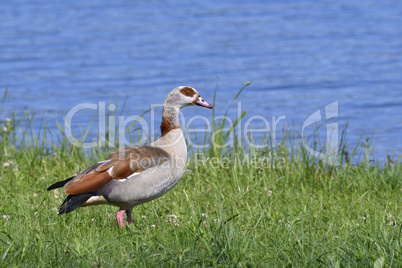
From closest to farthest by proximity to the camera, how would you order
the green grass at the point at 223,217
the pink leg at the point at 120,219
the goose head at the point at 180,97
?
the green grass at the point at 223,217
the pink leg at the point at 120,219
the goose head at the point at 180,97

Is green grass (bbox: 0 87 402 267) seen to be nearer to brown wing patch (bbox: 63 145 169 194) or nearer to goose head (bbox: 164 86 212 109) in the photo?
brown wing patch (bbox: 63 145 169 194)

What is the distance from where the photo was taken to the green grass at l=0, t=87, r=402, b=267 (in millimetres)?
4875

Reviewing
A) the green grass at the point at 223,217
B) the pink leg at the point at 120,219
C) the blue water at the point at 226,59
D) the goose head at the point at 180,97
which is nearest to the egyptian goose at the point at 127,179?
the pink leg at the point at 120,219

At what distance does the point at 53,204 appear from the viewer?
6953 millimetres

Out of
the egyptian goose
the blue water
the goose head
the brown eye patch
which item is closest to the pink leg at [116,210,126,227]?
the egyptian goose

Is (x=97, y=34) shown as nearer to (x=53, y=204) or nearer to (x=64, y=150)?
(x=64, y=150)

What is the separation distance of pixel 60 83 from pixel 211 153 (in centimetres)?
849

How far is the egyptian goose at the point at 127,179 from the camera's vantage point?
6.12m

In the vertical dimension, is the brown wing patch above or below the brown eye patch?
below

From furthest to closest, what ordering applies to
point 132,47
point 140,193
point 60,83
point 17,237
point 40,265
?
point 132,47, point 60,83, point 140,193, point 17,237, point 40,265

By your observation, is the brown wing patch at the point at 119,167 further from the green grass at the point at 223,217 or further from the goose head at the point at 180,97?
the goose head at the point at 180,97

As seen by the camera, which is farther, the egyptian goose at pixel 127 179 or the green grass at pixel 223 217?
the egyptian goose at pixel 127 179

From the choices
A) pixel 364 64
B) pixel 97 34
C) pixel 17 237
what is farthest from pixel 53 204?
pixel 97 34

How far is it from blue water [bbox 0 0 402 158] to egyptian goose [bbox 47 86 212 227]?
5.54m
